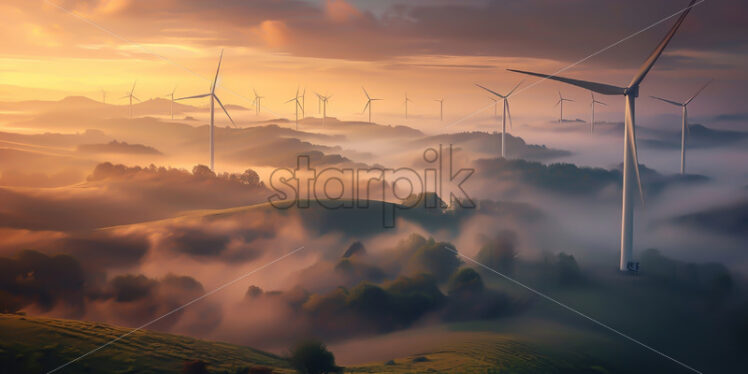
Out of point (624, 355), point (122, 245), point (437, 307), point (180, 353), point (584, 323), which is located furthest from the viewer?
point (122, 245)

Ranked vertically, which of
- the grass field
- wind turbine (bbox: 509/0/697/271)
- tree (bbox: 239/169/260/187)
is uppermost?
wind turbine (bbox: 509/0/697/271)

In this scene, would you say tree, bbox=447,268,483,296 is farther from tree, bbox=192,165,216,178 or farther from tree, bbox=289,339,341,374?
tree, bbox=192,165,216,178

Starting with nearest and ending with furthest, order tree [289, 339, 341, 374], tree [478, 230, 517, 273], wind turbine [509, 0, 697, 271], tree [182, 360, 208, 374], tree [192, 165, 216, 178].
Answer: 1. tree [182, 360, 208, 374]
2. tree [289, 339, 341, 374]
3. wind turbine [509, 0, 697, 271]
4. tree [478, 230, 517, 273]
5. tree [192, 165, 216, 178]

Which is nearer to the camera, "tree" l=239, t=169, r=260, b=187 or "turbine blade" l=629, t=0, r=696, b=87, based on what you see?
→ "turbine blade" l=629, t=0, r=696, b=87

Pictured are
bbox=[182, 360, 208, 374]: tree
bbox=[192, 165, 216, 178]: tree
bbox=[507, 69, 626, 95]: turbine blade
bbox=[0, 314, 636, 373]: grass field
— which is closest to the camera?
bbox=[0, 314, 636, 373]: grass field

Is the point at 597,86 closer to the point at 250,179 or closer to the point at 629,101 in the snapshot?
the point at 629,101

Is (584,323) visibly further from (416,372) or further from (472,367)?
(416,372)

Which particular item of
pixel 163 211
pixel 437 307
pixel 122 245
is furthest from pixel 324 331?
pixel 163 211

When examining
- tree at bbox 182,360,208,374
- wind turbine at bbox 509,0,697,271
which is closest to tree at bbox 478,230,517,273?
wind turbine at bbox 509,0,697,271

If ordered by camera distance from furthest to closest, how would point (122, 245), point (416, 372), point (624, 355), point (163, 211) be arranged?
1. point (163, 211)
2. point (122, 245)
3. point (624, 355)
4. point (416, 372)
